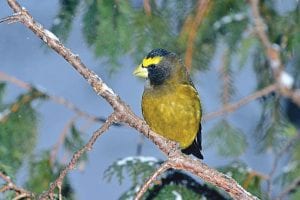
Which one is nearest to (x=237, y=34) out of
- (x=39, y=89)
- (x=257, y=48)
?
(x=257, y=48)

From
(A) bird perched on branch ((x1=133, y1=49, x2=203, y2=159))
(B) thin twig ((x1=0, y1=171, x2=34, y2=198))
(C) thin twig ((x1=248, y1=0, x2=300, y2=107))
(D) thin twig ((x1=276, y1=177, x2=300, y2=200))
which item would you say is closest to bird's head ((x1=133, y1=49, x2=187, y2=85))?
(A) bird perched on branch ((x1=133, y1=49, x2=203, y2=159))

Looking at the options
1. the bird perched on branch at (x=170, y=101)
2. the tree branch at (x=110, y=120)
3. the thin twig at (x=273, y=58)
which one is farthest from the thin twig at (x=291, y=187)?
the tree branch at (x=110, y=120)

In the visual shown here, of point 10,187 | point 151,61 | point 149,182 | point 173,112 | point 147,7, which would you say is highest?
point 147,7

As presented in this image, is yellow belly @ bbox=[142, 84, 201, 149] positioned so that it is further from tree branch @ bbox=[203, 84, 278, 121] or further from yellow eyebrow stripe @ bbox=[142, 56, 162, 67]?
tree branch @ bbox=[203, 84, 278, 121]

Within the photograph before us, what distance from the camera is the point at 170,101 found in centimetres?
271

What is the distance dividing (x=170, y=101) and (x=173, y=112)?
5 cm

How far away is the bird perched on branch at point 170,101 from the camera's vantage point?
2701 millimetres

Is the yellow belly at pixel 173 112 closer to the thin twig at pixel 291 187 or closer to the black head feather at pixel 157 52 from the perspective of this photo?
the black head feather at pixel 157 52

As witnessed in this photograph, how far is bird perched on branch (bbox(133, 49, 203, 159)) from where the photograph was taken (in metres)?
2.70

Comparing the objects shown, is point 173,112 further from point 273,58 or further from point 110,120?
point 110,120

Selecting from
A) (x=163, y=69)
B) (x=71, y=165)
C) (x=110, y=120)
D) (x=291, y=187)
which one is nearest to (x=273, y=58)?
(x=163, y=69)

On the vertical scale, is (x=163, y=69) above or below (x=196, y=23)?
below

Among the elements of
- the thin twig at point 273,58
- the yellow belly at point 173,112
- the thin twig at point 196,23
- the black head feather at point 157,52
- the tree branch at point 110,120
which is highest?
the thin twig at point 273,58

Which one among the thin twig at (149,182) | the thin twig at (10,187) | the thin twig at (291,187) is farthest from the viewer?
the thin twig at (291,187)
